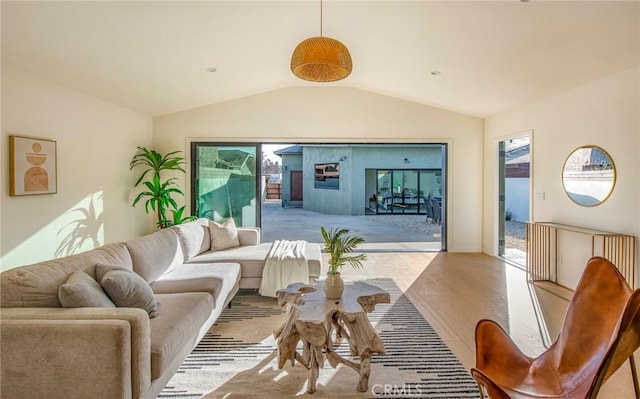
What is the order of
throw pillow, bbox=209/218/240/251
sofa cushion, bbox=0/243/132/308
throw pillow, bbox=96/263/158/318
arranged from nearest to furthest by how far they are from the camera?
sofa cushion, bbox=0/243/132/308
throw pillow, bbox=96/263/158/318
throw pillow, bbox=209/218/240/251

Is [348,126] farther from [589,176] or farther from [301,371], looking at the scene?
[301,371]

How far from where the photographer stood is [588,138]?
4.32 m

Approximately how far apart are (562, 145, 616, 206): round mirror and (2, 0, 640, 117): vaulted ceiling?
0.92 metres

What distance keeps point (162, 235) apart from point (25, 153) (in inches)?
69.7

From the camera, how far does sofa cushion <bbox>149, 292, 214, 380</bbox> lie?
2004mm

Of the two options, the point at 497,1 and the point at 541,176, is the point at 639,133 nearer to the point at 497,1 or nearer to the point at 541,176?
the point at 541,176

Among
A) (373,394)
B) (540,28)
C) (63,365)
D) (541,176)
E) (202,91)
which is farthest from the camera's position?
(202,91)

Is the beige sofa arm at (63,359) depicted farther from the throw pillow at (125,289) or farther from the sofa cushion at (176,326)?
the throw pillow at (125,289)

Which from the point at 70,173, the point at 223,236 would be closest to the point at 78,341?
the point at 223,236

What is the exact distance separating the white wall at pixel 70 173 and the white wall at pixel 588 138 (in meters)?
6.50

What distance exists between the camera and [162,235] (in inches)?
142

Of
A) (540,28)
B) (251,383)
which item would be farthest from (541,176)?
(251,383)

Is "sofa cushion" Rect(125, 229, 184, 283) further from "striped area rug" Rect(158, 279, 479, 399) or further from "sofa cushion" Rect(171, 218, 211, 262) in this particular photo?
"striped area rug" Rect(158, 279, 479, 399)

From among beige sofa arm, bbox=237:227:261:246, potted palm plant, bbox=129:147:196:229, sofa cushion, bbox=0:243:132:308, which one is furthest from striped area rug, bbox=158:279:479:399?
potted palm plant, bbox=129:147:196:229
